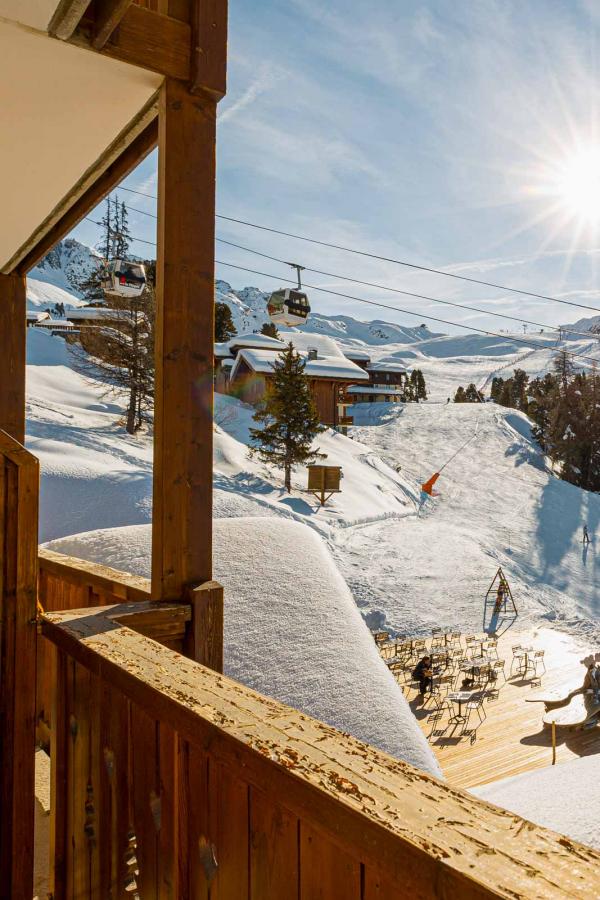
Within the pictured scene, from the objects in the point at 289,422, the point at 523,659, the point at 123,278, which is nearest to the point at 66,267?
the point at 289,422

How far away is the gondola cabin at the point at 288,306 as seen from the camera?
1839 centimetres

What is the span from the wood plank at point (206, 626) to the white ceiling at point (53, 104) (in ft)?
5.86

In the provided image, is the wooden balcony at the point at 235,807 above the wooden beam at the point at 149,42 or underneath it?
underneath

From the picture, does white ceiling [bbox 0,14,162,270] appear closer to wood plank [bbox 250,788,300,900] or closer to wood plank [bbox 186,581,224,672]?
wood plank [bbox 186,581,224,672]

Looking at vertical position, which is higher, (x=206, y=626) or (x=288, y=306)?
(x=288, y=306)

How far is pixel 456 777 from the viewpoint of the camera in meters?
9.77

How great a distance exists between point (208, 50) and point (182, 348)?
1.06 metres

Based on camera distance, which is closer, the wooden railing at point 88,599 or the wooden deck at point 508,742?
the wooden railing at point 88,599

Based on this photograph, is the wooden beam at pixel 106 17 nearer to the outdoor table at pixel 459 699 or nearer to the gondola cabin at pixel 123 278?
the outdoor table at pixel 459 699

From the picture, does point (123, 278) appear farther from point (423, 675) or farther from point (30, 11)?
point (30, 11)

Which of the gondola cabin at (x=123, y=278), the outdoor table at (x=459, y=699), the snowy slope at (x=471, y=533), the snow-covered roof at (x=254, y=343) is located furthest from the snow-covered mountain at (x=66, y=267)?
the outdoor table at (x=459, y=699)

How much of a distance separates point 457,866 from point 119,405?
29.3 meters

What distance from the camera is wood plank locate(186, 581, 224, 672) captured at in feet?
7.11

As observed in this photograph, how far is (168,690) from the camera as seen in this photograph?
1.15 metres
